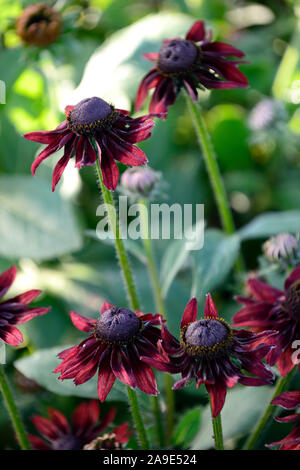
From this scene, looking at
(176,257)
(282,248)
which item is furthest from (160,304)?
(282,248)

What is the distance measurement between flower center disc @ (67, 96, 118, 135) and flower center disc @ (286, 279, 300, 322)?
24cm

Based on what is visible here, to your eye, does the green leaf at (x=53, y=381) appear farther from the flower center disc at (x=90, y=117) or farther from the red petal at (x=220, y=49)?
the red petal at (x=220, y=49)

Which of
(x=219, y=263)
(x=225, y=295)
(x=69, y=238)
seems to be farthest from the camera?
(x=225, y=295)

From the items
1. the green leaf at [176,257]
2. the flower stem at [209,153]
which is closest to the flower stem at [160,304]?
the green leaf at [176,257]

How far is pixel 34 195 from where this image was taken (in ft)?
3.66

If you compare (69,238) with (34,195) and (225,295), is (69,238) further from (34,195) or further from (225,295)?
(225,295)

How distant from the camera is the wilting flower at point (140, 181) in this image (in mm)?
→ 818

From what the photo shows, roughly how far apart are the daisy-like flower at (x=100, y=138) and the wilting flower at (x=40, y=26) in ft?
1.69

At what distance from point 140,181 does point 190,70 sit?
16cm

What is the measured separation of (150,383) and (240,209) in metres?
0.76

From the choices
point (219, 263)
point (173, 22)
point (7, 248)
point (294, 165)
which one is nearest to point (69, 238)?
point (7, 248)

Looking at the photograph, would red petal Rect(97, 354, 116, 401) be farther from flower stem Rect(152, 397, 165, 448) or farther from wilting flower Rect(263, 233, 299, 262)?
wilting flower Rect(263, 233, 299, 262)

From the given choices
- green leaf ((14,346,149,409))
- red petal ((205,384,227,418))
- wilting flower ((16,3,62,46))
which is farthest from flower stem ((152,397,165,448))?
wilting flower ((16,3,62,46))

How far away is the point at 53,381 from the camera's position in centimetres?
73
